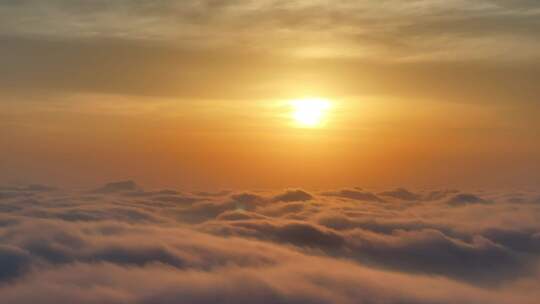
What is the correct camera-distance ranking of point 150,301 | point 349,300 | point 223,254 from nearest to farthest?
point 150,301 < point 349,300 < point 223,254

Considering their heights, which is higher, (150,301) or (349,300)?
(349,300)

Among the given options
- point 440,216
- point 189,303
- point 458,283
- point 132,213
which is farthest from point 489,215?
point 189,303

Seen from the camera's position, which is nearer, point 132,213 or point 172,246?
point 172,246

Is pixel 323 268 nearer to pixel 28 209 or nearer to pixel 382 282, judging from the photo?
pixel 382 282

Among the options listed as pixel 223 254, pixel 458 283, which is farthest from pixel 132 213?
pixel 458 283

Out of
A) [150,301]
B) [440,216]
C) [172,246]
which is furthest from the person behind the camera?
[440,216]

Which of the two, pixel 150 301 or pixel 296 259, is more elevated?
pixel 296 259

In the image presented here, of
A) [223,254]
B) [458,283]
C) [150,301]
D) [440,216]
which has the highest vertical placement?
[440,216]

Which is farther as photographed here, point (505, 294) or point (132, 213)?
point (132, 213)

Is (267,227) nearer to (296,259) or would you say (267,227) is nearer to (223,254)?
(296,259)
